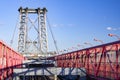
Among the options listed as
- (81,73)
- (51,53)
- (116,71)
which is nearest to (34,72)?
(81,73)

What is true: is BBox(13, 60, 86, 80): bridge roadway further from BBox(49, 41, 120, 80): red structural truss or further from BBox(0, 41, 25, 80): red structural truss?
BBox(49, 41, 120, 80): red structural truss

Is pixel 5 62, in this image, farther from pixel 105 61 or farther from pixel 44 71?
pixel 105 61

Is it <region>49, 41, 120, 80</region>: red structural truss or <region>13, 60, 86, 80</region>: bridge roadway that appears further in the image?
<region>13, 60, 86, 80</region>: bridge roadway

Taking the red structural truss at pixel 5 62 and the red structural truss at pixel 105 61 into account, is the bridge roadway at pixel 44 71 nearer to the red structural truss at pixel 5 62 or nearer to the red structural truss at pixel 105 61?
the red structural truss at pixel 5 62

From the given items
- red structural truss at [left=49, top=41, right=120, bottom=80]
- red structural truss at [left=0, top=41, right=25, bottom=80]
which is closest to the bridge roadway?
red structural truss at [left=0, top=41, right=25, bottom=80]

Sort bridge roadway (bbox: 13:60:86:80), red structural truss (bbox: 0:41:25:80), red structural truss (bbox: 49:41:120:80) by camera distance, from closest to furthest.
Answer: red structural truss (bbox: 49:41:120:80) → red structural truss (bbox: 0:41:25:80) → bridge roadway (bbox: 13:60:86:80)

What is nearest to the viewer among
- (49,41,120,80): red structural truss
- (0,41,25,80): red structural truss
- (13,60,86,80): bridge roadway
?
(49,41,120,80): red structural truss

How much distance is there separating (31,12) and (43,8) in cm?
492

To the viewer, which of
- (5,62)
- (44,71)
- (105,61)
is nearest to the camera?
(105,61)

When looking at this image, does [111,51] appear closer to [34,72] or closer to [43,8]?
[34,72]

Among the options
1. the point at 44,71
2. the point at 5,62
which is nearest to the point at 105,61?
the point at 44,71

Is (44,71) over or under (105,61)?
under

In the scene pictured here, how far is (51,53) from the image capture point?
105 metres

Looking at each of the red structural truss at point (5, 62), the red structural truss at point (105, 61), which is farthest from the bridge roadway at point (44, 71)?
the red structural truss at point (105, 61)
